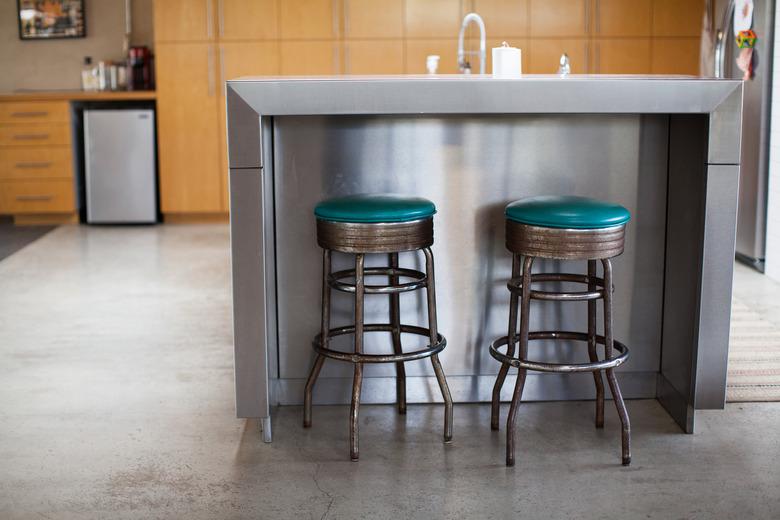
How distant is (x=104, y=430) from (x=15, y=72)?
5.42m

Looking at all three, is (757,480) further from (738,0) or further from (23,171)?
(23,171)

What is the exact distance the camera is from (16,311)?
14.6 ft

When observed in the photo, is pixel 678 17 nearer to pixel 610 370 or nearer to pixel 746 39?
pixel 746 39

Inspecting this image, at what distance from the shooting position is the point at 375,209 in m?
2.54

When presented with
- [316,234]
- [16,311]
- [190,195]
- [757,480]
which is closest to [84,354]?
[16,311]

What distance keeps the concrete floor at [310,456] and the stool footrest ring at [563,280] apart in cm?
43

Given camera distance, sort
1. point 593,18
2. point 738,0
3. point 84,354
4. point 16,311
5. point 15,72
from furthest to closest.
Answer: point 15,72 < point 593,18 < point 738,0 < point 16,311 < point 84,354

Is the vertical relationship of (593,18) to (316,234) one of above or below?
above

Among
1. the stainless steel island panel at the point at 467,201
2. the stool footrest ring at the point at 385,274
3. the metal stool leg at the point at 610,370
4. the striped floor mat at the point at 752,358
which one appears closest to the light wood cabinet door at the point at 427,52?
the striped floor mat at the point at 752,358

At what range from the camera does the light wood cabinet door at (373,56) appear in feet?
22.0

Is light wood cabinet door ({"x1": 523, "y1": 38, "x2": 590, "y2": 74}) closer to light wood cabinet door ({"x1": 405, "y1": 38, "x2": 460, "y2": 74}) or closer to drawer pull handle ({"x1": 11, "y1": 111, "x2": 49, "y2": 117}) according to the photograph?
light wood cabinet door ({"x1": 405, "y1": 38, "x2": 460, "y2": 74})

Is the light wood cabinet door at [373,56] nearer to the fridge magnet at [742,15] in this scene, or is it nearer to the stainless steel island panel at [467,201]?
the fridge magnet at [742,15]

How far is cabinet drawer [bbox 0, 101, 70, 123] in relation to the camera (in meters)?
6.77

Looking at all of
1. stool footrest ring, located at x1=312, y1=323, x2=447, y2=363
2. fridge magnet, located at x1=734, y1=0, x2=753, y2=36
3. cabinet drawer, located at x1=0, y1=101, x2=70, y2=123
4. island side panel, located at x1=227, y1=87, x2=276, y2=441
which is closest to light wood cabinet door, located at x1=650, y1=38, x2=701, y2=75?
fridge magnet, located at x1=734, y1=0, x2=753, y2=36
